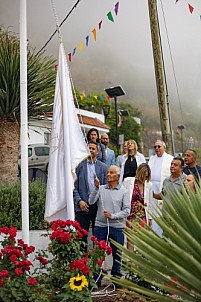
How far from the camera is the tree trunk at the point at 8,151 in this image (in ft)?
22.4

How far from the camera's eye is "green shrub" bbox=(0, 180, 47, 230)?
544 cm

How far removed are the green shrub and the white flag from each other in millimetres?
1353

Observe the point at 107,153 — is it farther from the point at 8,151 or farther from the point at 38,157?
the point at 38,157

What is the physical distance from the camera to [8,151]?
687 cm

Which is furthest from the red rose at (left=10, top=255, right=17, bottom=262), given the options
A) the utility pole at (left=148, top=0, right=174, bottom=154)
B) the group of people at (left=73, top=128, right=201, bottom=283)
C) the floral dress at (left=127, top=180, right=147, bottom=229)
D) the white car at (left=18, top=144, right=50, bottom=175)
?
the white car at (left=18, top=144, right=50, bottom=175)

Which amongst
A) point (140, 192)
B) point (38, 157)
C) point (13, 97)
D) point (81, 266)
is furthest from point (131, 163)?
point (38, 157)

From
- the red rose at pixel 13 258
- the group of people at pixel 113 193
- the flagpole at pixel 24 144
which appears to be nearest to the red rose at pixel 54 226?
the flagpole at pixel 24 144

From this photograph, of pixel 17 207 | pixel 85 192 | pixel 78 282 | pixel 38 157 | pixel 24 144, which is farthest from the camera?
pixel 38 157

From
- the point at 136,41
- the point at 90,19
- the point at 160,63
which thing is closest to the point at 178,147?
the point at 136,41

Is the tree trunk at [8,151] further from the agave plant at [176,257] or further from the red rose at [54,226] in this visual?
the agave plant at [176,257]

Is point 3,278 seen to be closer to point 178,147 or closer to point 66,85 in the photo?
point 66,85

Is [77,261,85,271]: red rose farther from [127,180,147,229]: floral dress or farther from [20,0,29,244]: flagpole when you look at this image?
[127,180,147,229]: floral dress

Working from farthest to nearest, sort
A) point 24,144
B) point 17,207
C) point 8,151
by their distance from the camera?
1. point 8,151
2. point 17,207
3. point 24,144

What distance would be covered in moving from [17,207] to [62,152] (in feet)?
5.71
